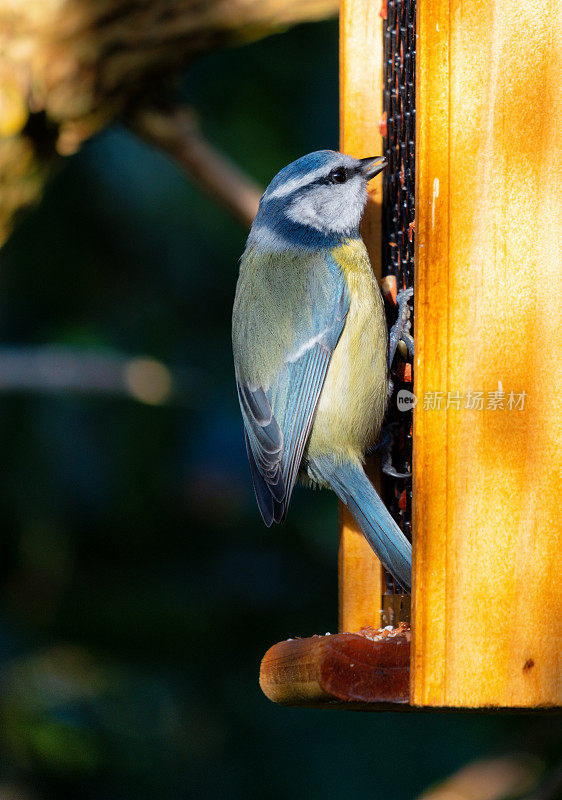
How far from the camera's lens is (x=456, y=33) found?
2.52 meters

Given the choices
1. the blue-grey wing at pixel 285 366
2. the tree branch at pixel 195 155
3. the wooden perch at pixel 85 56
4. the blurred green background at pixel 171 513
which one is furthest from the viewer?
the blurred green background at pixel 171 513

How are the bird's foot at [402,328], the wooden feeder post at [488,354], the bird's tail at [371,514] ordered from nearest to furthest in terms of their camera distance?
the wooden feeder post at [488,354] < the bird's tail at [371,514] < the bird's foot at [402,328]

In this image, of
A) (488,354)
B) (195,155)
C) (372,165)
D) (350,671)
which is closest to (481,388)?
(488,354)

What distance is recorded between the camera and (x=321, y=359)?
130 inches

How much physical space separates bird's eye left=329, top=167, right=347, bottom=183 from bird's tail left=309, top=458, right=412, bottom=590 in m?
0.93

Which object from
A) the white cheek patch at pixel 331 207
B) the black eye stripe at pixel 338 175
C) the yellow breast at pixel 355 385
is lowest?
the yellow breast at pixel 355 385

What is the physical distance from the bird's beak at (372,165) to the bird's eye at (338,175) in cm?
6

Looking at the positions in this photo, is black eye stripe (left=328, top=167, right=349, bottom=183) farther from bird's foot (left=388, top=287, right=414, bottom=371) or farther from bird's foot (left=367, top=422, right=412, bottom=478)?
bird's foot (left=367, top=422, right=412, bottom=478)

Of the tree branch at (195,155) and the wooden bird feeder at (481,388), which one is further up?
the tree branch at (195,155)

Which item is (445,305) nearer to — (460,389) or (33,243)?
(460,389)

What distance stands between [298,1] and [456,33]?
1984 millimetres

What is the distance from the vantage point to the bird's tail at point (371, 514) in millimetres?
2887

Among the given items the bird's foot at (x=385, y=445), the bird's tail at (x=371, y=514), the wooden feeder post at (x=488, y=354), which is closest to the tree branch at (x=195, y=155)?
the bird's foot at (x=385, y=445)

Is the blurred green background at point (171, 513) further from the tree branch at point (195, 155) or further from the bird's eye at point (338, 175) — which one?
the bird's eye at point (338, 175)
